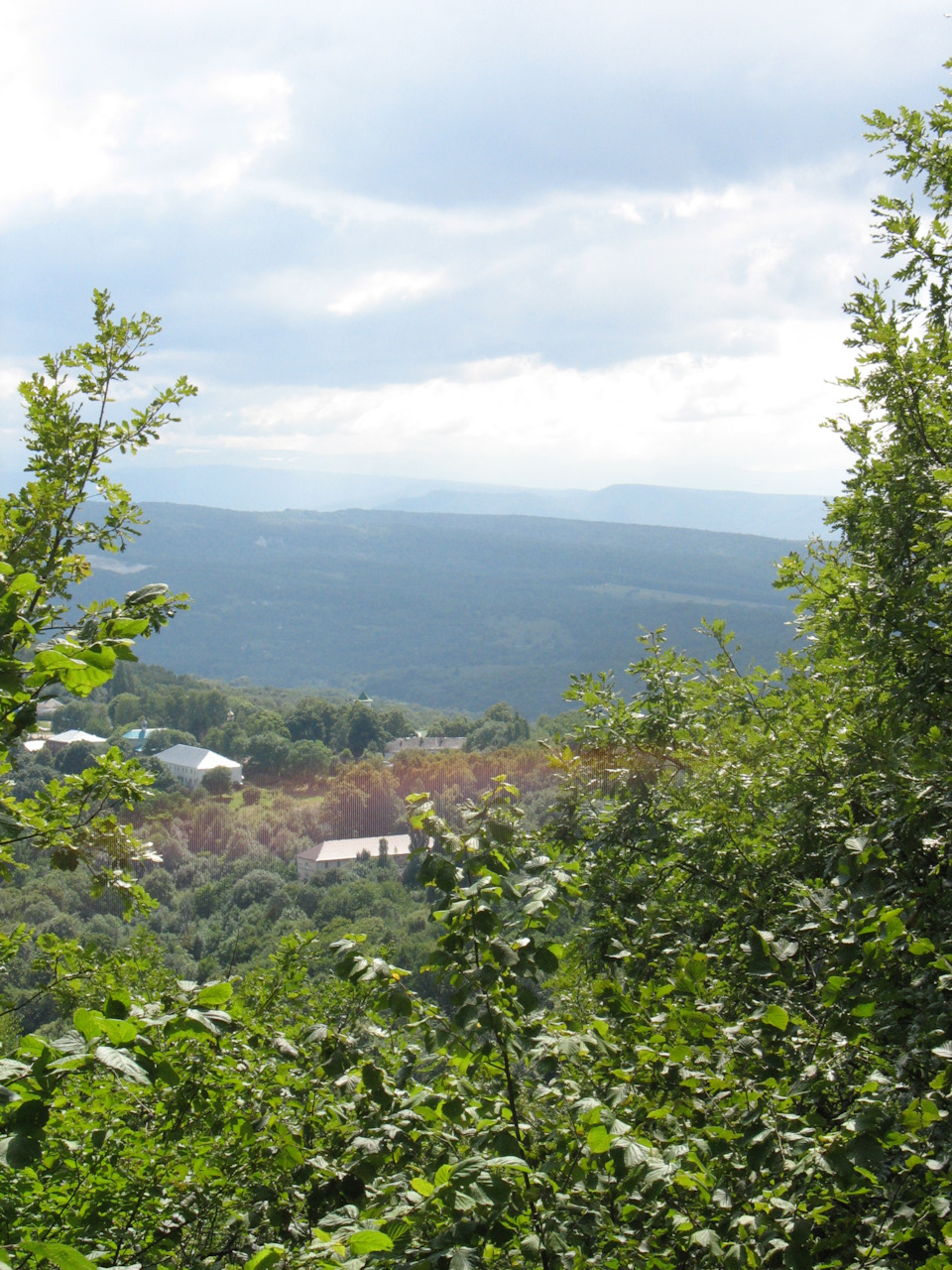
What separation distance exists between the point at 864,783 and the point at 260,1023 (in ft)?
9.86

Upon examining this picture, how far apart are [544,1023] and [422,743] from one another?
197 feet

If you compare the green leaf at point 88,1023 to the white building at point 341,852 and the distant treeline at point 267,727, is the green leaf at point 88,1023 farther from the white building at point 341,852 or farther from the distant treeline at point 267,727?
the distant treeline at point 267,727

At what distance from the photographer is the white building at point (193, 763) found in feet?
153

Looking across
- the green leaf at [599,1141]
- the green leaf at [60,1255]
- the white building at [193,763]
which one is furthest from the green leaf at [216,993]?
the white building at [193,763]

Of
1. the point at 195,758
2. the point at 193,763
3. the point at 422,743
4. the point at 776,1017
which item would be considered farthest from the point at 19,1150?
the point at 422,743

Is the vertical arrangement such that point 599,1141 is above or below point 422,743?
above

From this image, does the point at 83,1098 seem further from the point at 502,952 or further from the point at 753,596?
the point at 753,596

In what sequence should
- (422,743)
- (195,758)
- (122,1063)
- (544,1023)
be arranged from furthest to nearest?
(422,743)
(195,758)
(544,1023)
(122,1063)

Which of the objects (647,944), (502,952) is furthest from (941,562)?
(502,952)

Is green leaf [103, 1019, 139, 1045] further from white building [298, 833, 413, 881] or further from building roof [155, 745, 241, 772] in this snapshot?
building roof [155, 745, 241, 772]

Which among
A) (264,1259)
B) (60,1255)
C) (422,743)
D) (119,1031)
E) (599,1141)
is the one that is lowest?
(422,743)

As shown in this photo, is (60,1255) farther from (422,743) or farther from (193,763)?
(422,743)

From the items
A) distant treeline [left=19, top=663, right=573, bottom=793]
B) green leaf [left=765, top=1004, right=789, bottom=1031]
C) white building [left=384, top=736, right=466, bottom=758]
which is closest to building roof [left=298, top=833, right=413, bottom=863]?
distant treeline [left=19, top=663, right=573, bottom=793]

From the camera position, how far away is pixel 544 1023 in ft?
9.27
